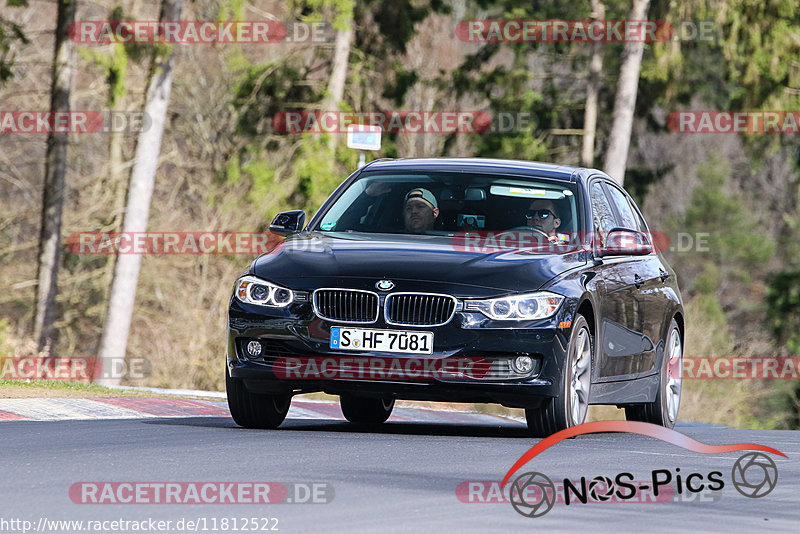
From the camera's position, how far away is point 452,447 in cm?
1009

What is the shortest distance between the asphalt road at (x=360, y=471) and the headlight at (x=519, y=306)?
2.70ft

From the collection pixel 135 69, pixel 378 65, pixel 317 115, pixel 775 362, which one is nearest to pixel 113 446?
pixel 317 115

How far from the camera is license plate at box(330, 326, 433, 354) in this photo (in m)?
10.1

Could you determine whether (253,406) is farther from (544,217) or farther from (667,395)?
(667,395)

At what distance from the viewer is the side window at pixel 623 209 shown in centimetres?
1304

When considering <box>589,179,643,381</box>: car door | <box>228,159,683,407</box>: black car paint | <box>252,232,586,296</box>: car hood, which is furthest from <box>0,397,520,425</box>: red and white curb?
<box>589,179,643,381</box>: car door

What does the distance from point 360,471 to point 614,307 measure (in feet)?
12.0

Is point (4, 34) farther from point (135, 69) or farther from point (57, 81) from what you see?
point (135, 69)

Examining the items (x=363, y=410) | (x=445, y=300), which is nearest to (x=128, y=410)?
(x=363, y=410)

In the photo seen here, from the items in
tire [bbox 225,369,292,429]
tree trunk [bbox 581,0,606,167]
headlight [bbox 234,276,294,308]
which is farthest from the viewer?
tree trunk [bbox 581,0,606,167]

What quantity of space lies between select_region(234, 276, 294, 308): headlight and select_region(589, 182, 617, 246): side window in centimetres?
259

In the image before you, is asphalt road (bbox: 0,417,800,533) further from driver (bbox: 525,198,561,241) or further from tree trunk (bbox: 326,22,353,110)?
tree trunk (bbox: 326,22,353,110)

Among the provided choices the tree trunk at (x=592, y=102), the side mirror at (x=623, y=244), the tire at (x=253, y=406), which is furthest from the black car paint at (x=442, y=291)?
the tree trunk at (x=592, y=102)

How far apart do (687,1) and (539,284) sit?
24472 millimetres
